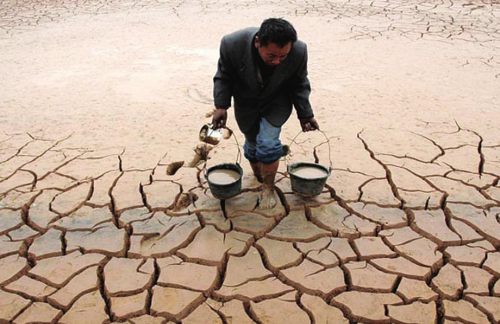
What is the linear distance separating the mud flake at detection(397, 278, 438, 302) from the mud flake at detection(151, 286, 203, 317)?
1.09 metres

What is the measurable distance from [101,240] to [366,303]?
1637 mm

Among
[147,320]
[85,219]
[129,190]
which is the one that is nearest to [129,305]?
[147,320]

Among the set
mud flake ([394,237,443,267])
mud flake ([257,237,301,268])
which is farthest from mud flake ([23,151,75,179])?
mud flake ([394,237,443,267])

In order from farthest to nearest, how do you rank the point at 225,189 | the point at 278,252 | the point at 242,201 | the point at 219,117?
1. the point at 242,201
2. the point at 225,189
3. the point at 219,117
4. the point at 278,252

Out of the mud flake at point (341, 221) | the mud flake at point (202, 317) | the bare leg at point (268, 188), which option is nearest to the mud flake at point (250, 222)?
the bare leg at point (268, 188)

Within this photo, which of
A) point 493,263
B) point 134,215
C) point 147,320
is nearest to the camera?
point 147,320

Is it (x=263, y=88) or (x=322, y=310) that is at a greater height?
(x=263, y=88)

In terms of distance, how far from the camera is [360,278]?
2.54 metres

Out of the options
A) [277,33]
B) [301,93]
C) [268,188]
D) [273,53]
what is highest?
[277,33]

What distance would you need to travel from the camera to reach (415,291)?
2.44 meters

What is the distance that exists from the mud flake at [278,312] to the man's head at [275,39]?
131 centimetres

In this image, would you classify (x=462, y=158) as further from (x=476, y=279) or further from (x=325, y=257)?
(x=325, y=257)

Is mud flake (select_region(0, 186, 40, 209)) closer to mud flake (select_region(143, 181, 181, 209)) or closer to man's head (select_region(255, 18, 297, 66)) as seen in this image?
mud flake (select_region(143, 181, 181, 209))

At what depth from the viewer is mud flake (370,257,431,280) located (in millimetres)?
2557
